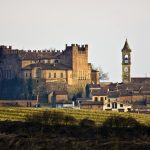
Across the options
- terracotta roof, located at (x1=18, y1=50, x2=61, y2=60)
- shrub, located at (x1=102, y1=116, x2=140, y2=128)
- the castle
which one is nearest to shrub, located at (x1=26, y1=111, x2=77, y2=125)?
shrub, located at (x1=102, y1=116, x2=140, y2=128)

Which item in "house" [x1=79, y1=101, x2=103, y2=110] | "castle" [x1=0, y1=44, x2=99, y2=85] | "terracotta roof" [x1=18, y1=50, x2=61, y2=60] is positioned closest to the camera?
"house" [x1=79, y1=101, x2=103, y2=110]

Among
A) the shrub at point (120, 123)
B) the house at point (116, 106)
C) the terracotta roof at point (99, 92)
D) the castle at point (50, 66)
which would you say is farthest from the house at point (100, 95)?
the shrub at point (120, 123)

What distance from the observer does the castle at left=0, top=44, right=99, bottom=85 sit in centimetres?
15800

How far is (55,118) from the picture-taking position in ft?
179

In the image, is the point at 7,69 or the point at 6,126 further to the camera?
the point at 7,69

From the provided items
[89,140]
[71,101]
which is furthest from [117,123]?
[71,101]

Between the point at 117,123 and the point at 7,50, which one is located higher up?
the point at 7,50

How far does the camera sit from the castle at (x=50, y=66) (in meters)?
158

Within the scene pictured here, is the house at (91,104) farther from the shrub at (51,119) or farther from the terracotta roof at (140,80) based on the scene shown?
the shrub at (51,119)

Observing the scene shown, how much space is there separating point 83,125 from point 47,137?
23.5 ft

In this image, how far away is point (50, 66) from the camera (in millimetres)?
160750

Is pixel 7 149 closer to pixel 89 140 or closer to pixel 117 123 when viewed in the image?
pixel 89 140

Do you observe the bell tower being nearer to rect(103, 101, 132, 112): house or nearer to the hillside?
rect(103, 101, 132, 112): house

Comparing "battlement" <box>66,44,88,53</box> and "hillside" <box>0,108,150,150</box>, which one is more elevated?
"battlement" <box>66,44,88,53</box>
